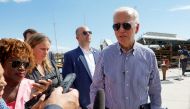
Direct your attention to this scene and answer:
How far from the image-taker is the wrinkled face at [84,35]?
6.17 meters

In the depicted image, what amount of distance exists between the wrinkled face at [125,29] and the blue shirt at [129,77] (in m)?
0.09

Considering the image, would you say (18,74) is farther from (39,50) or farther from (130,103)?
(39,50)

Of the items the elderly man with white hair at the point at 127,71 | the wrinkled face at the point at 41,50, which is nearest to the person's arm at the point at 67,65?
the wrinkled face at the point at 41,50

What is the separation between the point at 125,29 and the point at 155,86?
0.66 metres

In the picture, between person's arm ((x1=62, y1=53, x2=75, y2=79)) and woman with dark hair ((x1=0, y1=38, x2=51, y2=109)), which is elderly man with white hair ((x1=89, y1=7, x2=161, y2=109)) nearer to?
woman with dark hair ((x1=0, y1=38, x2=51, y2=109))

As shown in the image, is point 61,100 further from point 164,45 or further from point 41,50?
point 164,45

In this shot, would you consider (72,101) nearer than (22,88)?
Yes

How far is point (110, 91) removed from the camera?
3867mm

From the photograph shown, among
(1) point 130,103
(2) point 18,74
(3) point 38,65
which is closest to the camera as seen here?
(2) point 18,74

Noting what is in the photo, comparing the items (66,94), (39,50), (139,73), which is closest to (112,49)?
(139,73)

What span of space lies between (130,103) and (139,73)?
1.03 ft

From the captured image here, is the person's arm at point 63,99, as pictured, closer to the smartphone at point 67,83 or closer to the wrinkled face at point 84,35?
the smartphone at point 67,83

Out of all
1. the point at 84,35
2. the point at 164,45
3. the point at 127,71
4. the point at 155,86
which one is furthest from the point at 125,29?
the point at 164,45

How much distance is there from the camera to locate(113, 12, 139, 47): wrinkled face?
12.8ft
